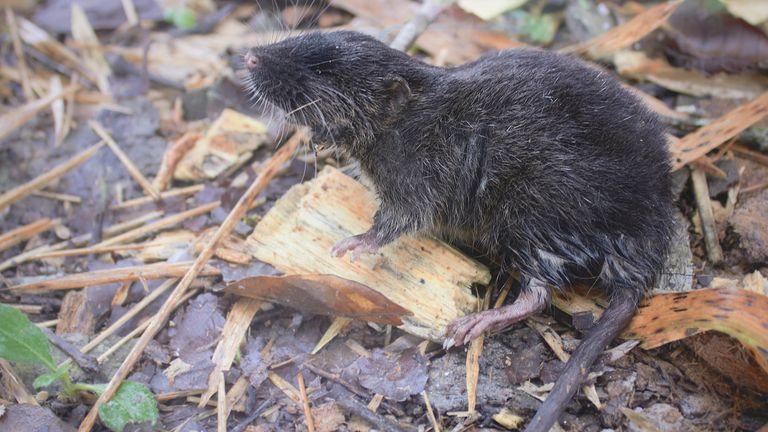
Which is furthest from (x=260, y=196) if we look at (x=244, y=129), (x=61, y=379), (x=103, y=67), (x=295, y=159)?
(x=103, y=67)

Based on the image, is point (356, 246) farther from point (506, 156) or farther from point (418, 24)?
point (418, 24)

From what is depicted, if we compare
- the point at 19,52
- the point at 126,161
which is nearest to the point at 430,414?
the point at 126,161

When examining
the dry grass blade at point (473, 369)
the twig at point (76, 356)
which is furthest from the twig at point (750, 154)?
the twig at point (76, 356)

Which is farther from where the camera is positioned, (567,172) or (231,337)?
(231,337)

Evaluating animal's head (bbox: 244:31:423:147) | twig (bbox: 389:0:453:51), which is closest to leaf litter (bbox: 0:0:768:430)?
twig (bbox: 389:0:453:51)

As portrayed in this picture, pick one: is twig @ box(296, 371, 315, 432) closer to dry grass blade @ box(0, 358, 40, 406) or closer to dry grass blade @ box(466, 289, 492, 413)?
dry grass blade @ box(466, 289, 492, 413)

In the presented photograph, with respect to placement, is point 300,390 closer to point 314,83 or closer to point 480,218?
point 480,218
